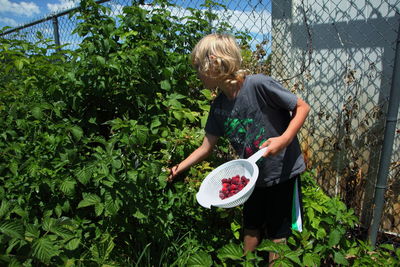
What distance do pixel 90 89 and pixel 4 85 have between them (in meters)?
0.99

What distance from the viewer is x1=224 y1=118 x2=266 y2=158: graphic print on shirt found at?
1515 millimetres

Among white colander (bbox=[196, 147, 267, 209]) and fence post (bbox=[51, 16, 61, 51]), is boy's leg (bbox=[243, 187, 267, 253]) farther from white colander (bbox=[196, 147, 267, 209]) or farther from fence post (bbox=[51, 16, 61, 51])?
fence post (bbox=[51, 16, 61, 51])

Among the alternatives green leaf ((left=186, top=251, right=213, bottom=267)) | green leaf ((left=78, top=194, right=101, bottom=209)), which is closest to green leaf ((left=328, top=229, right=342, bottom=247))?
green leaf ((left=186, top=251, right=213, bottom=267))

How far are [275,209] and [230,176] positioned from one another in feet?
1.03

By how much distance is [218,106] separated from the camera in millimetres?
1650

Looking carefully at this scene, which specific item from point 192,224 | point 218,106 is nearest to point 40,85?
point 218,106

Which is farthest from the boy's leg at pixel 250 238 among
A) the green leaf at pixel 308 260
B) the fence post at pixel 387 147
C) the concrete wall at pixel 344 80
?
the concrete wall at pixel 344 80

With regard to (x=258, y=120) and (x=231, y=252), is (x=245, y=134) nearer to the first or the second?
(x=258, y=120)

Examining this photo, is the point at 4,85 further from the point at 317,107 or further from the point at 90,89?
the point at 317,107

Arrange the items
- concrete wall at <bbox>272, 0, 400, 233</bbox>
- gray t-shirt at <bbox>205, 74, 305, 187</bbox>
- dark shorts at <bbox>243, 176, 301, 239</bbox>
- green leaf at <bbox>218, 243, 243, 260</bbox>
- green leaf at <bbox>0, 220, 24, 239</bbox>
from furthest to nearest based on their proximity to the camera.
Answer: concrete wall at <bbox>272, 0, 400, 233</bbox> < dark shorts at <bbox>243, 176, 301, 239</bbox> < gray t-shirt at <bbox>205, 74, 305, 187</bbox> < green leaf at <bbox>218, 243, 243, 260</bbox> < green leaf at <bbox>0, 220, 24, 239</bbox>

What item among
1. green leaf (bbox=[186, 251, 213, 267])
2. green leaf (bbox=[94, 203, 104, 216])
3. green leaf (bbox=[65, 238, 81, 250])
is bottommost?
green leaf (bbox=[186, 251, 213, 267])

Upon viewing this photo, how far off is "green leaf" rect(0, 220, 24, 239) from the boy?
95cm

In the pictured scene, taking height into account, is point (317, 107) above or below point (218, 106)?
below

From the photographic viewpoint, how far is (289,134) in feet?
4.47
